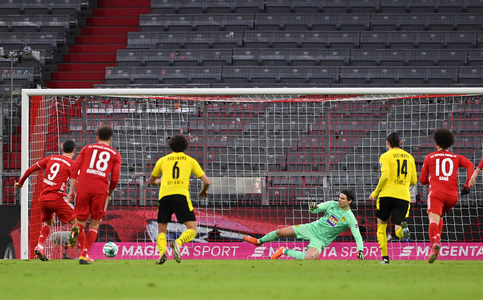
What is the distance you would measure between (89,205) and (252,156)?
666cm

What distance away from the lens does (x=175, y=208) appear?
364 inches

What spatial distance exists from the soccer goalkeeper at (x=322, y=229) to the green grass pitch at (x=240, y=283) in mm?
3711

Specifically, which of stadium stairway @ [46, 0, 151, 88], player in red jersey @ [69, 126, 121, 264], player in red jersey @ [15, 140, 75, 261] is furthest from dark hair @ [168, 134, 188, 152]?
stadium stairway @ [46, 0, 151, 88]

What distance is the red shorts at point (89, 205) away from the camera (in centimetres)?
893

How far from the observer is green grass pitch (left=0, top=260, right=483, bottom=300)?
5.38m

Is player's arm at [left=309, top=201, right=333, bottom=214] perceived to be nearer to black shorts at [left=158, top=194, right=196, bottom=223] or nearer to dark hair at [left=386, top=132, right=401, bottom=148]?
dark hair at [left=386, top=132, right=401, bottom=148]

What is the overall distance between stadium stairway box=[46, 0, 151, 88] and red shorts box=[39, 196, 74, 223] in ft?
33.2

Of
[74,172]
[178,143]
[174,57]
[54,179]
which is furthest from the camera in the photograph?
[174,57]

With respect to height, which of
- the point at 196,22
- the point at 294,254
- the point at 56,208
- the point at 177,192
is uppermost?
the point at 196,22

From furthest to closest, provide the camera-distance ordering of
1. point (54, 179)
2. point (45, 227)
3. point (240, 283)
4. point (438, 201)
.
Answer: point (45, 227), point (54, 179), point (438, 201), point (240, 283)

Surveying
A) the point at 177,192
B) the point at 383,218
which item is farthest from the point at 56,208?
the point at 383,218

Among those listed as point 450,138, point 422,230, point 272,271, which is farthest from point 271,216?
point 272,271

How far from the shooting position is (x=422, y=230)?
1325cm

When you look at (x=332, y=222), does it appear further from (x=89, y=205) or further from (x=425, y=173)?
(x=89, y=205)
